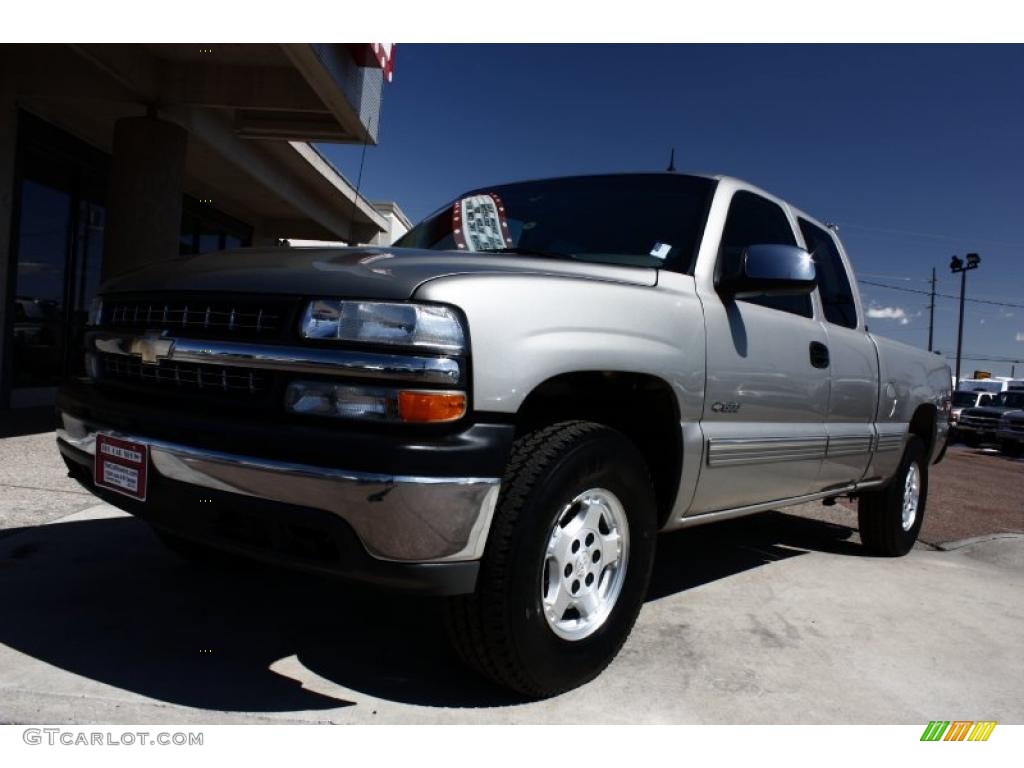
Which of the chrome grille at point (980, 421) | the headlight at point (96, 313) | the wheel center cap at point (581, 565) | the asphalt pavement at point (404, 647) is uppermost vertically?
the headlight at point (96, 313)

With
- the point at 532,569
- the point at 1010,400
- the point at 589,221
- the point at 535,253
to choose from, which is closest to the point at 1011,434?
the point at 1010,400

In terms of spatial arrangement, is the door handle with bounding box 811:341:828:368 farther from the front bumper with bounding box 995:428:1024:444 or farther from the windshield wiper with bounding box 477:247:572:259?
the front bumper with bounding box 995:428:1024:444

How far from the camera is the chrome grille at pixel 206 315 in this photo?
2186 mm

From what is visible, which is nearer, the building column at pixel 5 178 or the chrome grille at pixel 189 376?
the chrome grille at pixel 189 376

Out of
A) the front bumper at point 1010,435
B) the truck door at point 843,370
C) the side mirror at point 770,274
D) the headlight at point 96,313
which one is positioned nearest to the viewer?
the headlight at point 96,313

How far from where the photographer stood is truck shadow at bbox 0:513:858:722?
2.40 meters

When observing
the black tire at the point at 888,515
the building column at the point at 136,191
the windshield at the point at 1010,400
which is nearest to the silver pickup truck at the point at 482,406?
the black tire at the point at 888,515

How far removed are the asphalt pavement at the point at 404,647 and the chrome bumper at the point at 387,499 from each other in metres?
0.60

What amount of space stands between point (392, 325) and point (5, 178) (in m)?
8.04

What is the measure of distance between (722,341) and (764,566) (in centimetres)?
204

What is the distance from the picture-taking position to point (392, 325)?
2.04 m

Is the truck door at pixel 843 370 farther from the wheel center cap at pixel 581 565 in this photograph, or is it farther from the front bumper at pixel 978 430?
the front bumper at pixel 978 430

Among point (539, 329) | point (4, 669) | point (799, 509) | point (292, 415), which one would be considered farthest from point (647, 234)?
point (799, 509)

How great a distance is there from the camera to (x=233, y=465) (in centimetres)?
206
